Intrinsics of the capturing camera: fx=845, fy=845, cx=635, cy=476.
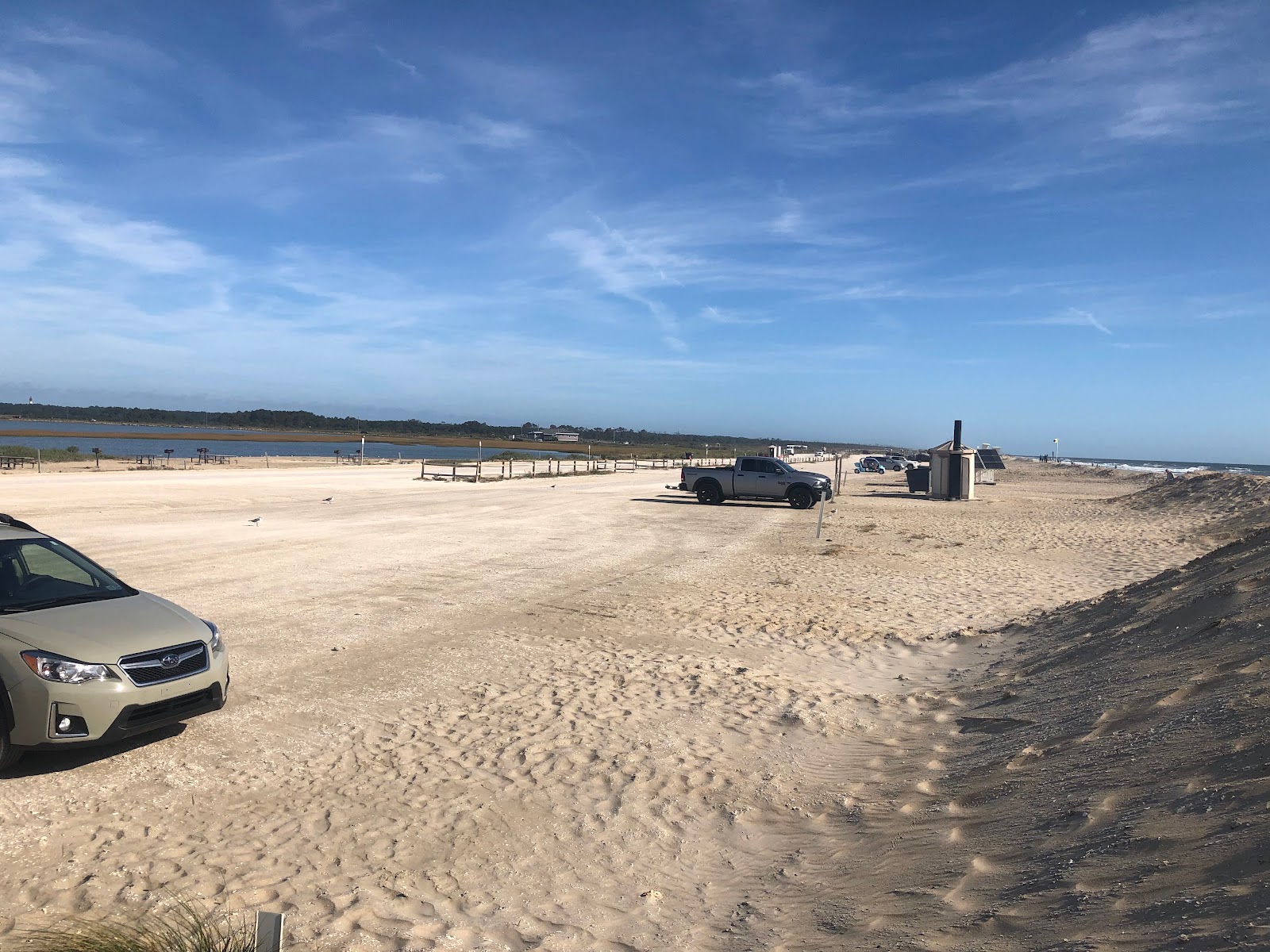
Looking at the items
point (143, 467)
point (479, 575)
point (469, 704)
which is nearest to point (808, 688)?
point (469, 704)

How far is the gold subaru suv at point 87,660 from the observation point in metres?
5.17

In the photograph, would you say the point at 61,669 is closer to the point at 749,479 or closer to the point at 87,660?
the point at 87,660

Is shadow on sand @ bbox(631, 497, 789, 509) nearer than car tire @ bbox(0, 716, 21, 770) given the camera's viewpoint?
No

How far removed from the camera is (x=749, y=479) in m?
30.9

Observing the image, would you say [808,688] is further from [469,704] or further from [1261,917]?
[1261,917]

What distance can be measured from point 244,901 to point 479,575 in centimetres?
996

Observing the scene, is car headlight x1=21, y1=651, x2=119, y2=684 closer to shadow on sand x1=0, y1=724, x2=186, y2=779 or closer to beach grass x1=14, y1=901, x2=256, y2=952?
shadow on sand x1=0, y1=724, x2=186, y2=779

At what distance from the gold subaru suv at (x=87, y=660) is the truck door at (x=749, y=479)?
2562cm

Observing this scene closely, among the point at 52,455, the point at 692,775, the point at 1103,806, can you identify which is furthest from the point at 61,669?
the point at 52,455

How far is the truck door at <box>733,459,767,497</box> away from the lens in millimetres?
30812

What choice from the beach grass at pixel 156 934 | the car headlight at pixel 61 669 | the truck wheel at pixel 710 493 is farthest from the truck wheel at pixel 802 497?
the beach grass at pixel 156 934

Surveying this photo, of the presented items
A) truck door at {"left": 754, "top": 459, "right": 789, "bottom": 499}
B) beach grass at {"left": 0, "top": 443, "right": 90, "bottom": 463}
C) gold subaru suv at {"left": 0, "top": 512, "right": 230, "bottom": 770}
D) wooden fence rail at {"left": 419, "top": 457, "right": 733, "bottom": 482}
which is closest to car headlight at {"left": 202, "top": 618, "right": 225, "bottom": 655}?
gold subaru suv at {"left": 0, "top": 512, "right": 230, "bottom": 770}

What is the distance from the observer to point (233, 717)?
6.73 meters

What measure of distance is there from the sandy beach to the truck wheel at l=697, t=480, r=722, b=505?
1830cm
